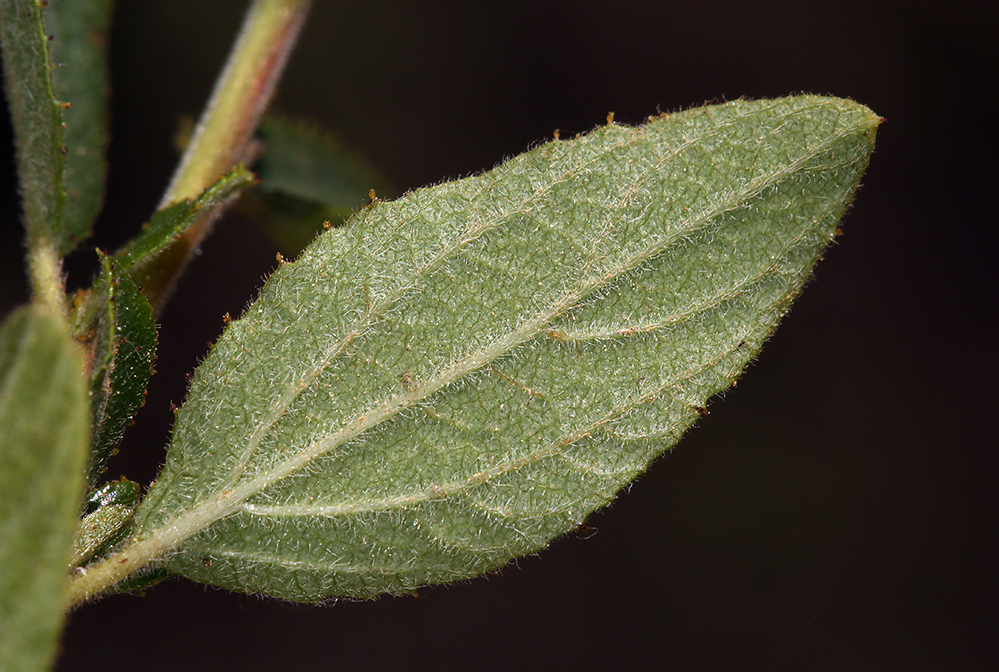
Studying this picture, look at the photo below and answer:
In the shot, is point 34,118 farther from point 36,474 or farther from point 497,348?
point 36,474

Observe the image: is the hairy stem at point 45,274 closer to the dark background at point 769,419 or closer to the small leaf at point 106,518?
the small leaf at point 106,518

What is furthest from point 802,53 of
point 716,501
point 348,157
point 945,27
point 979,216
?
point 348,157

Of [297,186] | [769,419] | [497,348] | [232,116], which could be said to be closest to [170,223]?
[232,116]

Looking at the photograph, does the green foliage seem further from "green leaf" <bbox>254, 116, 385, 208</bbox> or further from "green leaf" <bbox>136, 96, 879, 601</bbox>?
"green leaf" <bbox>254, 116, 385, 208</bbox>

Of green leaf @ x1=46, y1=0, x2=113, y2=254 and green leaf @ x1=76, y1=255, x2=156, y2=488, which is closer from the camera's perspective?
green leaf @ x1=76, y1=255, x2=156, y2=488

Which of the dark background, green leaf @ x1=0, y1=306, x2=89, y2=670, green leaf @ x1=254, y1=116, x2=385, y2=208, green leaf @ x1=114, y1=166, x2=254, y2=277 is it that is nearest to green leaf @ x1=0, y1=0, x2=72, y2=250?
green leaf @ x1=114, y1=166, x2=254, y2=277

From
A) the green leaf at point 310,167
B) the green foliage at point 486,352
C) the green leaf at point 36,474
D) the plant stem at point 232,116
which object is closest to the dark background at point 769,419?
the green leaf at point 310,167
